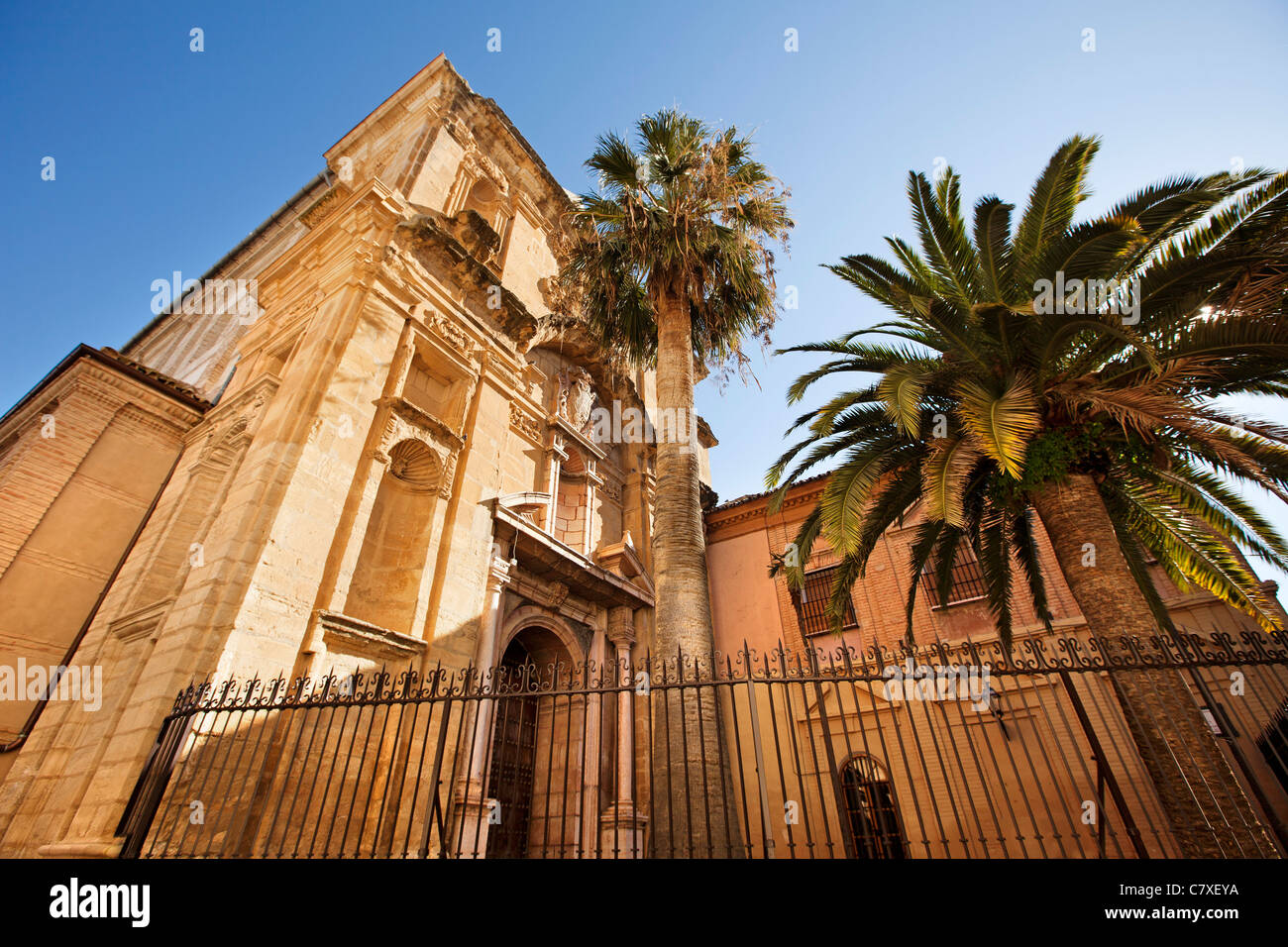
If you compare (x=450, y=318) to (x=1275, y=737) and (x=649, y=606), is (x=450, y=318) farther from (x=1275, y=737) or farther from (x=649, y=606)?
(x=1275, y=737)

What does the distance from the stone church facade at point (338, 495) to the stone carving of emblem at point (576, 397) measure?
0.29 feet

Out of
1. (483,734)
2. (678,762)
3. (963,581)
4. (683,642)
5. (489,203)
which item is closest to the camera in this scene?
(678,762)

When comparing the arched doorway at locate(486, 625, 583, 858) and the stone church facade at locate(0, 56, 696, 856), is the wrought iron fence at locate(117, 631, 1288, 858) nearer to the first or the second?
the arched doorway at locate(486, 625, 583, 858)

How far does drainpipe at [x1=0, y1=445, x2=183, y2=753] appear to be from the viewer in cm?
830

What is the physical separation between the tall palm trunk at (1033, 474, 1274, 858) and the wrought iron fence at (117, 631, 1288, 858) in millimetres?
27

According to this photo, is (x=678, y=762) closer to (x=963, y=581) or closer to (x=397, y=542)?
(x=397, y=542)

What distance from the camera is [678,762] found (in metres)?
5.60

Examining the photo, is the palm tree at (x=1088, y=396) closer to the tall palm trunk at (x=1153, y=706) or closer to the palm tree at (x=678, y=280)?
the tall palm trunk at (x=1153, y=706)

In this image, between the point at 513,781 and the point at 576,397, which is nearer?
the point at 513,781

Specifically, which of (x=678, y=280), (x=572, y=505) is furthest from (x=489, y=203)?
(x=678, y=280)

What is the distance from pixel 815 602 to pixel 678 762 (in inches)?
392

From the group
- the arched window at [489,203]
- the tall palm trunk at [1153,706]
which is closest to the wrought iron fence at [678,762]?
the tall palm trunk at [1153,706]

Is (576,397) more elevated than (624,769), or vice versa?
(576,397)
